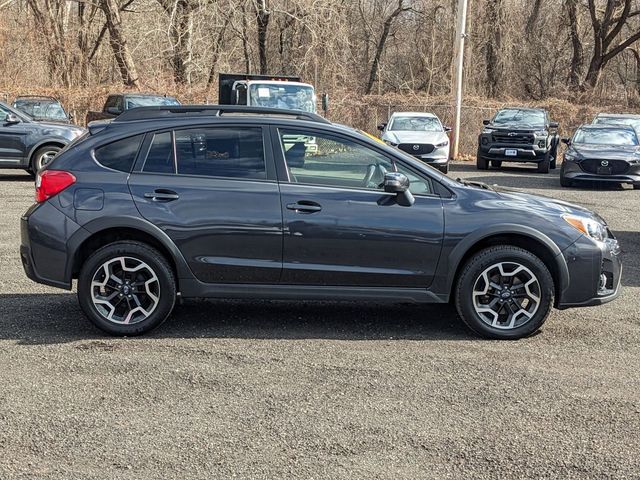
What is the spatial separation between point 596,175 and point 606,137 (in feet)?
5.26

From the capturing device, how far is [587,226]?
6164 mm

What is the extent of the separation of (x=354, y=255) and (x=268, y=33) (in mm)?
31602

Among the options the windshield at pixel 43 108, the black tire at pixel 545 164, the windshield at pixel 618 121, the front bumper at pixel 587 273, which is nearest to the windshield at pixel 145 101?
the windshield at pixel 43 108

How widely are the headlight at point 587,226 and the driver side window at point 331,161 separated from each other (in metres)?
1.45

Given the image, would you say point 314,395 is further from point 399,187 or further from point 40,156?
point 40,156

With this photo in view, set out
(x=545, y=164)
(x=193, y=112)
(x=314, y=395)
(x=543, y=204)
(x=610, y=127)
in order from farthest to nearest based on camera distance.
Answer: (x=545, y=164) → (x=610, y=127) → (x=193, y=112) → (x=543, y=204) → (x=314, y=395)

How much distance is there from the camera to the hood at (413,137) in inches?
804

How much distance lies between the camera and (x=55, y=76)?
32469 millimetres

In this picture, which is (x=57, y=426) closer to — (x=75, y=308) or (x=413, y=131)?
(x=75, y=308)

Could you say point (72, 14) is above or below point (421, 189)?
above

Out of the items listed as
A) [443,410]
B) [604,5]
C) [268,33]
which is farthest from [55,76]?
[443,410]

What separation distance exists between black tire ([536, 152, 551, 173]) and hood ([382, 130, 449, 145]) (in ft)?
11.2

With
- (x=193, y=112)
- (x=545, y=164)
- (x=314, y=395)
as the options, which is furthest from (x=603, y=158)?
(x=314, y=395)

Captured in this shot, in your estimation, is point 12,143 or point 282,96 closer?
point 12,143
